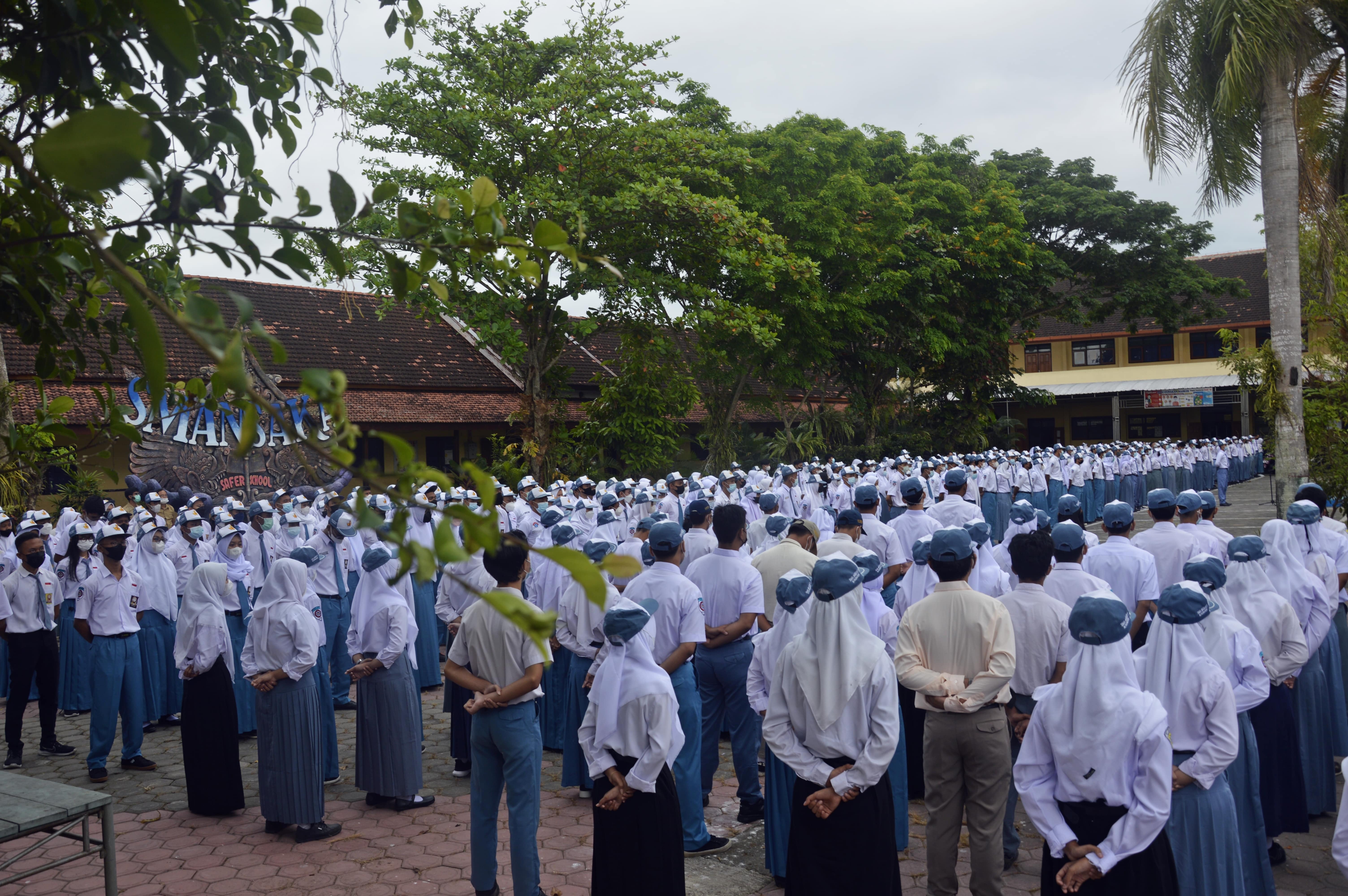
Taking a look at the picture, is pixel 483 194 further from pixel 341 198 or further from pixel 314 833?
pixel 314 833

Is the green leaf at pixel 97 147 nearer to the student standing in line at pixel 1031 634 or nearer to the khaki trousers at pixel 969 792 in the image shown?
the khaki trousers at pixel 969 792

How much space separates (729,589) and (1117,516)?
288 cm

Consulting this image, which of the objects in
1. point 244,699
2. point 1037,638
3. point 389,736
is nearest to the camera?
point 1037,638

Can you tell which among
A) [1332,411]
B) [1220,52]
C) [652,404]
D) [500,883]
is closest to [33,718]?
[500,883]

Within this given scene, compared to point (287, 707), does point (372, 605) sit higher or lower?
higher

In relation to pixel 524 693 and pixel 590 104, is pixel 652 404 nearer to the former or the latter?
pixel 590 104

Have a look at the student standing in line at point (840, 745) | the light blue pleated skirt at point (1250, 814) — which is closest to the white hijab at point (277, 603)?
the student standing in line at point (840, 745)

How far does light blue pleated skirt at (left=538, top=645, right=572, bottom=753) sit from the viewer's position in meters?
A: 7.39

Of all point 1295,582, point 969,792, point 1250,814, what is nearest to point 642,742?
point 969,792

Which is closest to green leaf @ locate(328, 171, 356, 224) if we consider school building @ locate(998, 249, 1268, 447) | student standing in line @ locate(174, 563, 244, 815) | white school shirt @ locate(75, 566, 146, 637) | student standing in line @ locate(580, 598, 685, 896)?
student standing in line @ locate(580, 598, 685, 896)

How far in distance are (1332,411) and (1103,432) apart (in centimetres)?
2386

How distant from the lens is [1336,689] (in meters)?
6.04

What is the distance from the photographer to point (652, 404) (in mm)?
19109

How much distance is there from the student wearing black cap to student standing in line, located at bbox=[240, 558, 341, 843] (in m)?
3.56
